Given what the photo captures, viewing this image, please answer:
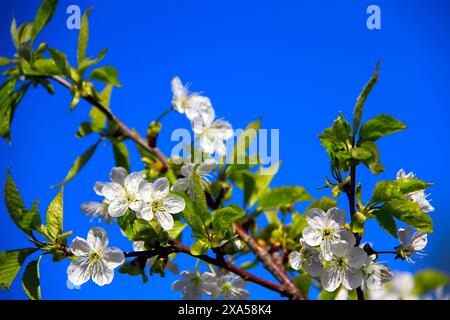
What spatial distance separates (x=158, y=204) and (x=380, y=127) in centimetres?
53

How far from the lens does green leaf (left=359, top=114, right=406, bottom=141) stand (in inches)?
42.6

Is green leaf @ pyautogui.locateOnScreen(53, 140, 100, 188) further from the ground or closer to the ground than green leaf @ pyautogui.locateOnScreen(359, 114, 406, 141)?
further from the ground

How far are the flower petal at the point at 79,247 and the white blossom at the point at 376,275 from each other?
65 cm

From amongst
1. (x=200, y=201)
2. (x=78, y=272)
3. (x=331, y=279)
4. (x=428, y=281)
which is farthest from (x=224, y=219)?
(x=428, y=281)

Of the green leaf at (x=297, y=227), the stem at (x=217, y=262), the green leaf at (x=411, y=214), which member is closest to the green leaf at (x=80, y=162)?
the stem at (x=217, y=262)

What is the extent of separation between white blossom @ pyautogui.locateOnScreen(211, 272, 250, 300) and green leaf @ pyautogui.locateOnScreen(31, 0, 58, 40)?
0.87 meters

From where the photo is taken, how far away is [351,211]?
3.65ft

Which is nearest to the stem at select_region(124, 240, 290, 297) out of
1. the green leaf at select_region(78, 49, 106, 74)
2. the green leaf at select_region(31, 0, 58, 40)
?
the green leaf at select_region(78, 49, 106, 74)

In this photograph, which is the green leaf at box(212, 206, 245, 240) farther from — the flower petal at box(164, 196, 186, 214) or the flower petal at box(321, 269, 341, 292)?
the flower petal at box(321, 269, 341, 292)

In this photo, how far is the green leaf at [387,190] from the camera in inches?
43.4

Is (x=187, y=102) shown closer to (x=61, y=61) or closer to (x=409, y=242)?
Result: (x=61, y=61)

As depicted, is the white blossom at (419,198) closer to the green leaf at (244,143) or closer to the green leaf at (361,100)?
the green leaf at (361,100)
